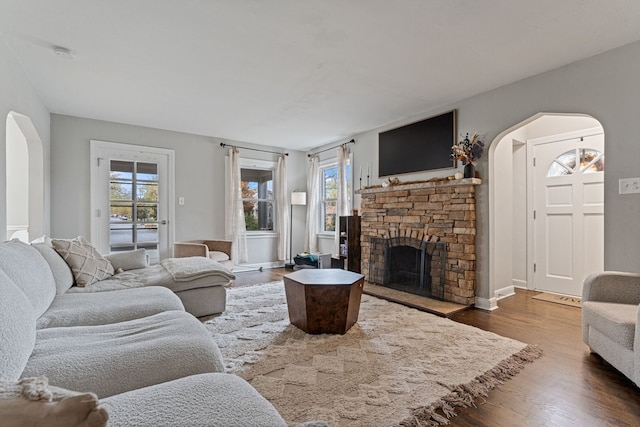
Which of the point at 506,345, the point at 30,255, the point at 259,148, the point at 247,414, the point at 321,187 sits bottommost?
the point at 506,345

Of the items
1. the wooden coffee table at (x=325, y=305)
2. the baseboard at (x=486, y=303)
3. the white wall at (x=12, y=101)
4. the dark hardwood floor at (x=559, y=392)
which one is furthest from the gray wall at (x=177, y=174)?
the dark hardwood floor at (x=559, y=392)

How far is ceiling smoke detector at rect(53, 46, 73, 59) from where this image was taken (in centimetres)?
254

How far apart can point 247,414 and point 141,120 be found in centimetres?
472

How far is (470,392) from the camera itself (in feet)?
5.84

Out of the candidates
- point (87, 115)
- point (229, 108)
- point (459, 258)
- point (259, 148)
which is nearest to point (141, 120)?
point (87, 115)

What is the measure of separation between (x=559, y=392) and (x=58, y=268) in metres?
3.43

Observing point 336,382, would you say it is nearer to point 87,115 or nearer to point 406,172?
point 406,172

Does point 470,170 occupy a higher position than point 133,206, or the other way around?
point 470,170

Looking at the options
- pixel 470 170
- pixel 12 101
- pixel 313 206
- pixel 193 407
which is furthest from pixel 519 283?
pixel 12 101

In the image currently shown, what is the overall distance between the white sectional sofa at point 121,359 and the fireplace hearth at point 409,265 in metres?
2.98

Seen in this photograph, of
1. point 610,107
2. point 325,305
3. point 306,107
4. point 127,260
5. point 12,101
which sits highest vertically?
point 306,107

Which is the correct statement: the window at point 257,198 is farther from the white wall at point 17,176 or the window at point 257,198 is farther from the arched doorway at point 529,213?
the arched doorway at point 529,213

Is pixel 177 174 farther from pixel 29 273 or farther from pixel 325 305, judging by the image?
pixel 325 305

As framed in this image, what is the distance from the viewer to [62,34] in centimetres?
235
